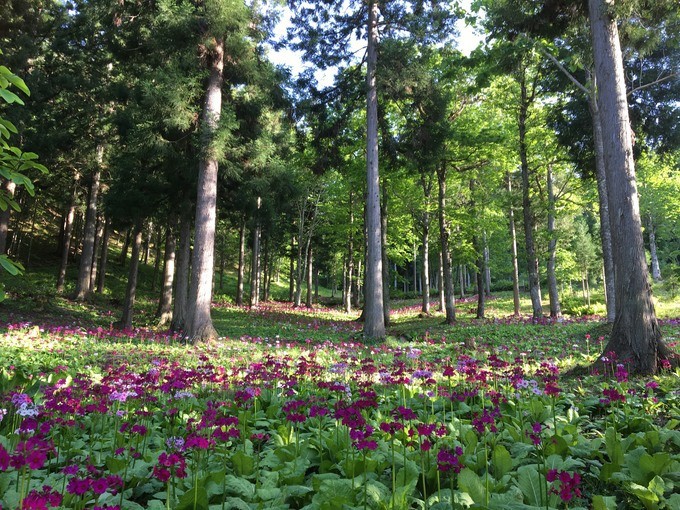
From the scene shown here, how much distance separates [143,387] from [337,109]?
12.8 meters

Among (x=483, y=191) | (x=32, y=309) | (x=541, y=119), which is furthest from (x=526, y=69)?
(x=32, y=309)

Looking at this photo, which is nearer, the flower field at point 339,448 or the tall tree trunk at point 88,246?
the flower field at point 339,448

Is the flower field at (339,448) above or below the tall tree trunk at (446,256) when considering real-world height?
below

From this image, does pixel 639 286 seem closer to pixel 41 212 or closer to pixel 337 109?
pixel 337 109

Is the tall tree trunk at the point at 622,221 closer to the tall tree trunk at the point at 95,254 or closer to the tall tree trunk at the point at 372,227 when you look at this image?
the tall tree trunk at the point at 372,227

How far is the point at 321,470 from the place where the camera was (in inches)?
115

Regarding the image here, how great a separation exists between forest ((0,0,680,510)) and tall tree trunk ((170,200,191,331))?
111mm

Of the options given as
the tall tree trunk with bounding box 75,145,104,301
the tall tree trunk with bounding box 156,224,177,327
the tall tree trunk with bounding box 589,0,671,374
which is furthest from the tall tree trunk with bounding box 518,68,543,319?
the tall tree trunk with bounding box 75,145,104,301

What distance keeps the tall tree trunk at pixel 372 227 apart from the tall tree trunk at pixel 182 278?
19.2ft

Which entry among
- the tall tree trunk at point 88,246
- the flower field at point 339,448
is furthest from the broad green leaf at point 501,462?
the tall tree trunk at point 88,246

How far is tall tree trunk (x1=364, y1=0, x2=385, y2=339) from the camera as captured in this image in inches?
480

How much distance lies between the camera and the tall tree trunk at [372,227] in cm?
1218

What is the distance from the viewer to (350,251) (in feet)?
80.6

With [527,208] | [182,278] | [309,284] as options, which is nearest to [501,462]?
[182,278]
